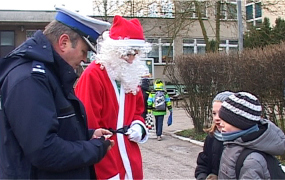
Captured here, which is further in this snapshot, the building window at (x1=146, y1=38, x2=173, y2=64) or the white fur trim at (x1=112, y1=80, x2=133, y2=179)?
the building window at (x1=146, y1=38, x2=173, y2=64)

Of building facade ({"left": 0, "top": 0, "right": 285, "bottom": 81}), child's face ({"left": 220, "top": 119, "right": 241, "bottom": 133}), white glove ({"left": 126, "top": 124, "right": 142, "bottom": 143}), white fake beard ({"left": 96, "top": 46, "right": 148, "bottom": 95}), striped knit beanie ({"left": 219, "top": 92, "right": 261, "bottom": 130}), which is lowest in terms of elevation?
white glove ({"left": 126, "top": 124, "right": 142, "bottom": 143})

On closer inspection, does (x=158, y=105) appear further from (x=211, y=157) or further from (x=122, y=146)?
(x=122, y=146)

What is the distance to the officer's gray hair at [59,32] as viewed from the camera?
221 centimetres

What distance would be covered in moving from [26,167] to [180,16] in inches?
755

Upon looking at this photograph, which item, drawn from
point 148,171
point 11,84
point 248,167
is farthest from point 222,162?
point 148,171

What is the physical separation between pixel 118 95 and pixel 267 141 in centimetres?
125

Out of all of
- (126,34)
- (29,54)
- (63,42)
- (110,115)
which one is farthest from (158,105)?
(29,54)

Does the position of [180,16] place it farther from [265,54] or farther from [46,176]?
[46,176]

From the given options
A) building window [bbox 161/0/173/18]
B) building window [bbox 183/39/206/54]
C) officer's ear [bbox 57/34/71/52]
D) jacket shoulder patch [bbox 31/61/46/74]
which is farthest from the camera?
building window [bbox 183/39/206/54]

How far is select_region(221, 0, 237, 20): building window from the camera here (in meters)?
18.8

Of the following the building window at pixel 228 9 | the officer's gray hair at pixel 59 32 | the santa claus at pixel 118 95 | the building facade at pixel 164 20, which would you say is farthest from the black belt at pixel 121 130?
the building window at pixel 228 9

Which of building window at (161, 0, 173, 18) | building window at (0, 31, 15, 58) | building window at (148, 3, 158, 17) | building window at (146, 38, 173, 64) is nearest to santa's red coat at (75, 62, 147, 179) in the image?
building window at (161, 0, 173, 18)

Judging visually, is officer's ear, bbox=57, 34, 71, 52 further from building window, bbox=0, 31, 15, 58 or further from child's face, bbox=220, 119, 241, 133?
building window, bbox=0, 31, 15, 58

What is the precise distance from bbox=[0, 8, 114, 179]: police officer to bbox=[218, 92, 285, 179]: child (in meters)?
0.90
